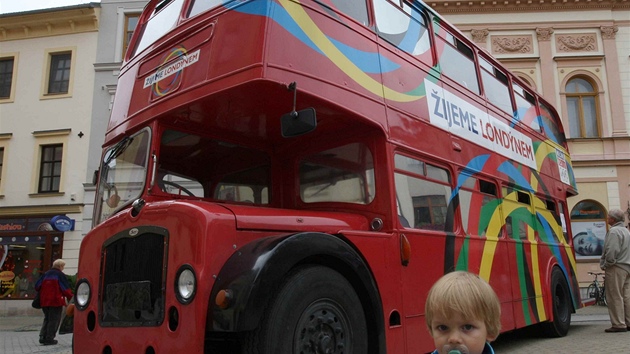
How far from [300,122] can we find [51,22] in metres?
19.2

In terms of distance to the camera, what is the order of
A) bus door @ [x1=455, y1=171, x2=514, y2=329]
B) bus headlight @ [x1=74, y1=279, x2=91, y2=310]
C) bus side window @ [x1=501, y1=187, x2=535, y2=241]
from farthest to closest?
bus side window @ [x1=501, y1=187, x2=535, y2=241] → bus door @ [x1=455, y1=171, x2=514, y2=329] → bus headlight @ [x1=74, y1=279, x2=91, y2=310]

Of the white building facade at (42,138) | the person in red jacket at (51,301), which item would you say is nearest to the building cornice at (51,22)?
the white building facade at (42,138)

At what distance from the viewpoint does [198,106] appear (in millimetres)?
4379

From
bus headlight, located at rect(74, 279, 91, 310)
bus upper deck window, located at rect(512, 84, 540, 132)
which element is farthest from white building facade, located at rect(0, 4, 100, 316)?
bus headlight, located at rect(74, 279, 91, 310)

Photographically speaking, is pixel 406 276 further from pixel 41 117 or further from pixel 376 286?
pixel 41 117

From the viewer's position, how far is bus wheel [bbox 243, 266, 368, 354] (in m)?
3.24

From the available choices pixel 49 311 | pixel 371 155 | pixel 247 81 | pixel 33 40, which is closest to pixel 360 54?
pixel 371 155

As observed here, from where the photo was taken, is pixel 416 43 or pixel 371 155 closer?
pixel 371 155

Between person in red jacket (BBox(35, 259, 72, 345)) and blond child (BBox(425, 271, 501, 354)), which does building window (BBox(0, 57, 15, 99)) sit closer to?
person in red jacket (BBox(35, 259, 72, 345))

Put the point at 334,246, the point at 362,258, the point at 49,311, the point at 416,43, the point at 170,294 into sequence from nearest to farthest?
the point at 170,294
the point at 334,246
the point at 362,258
the point at 416,43
the point at 49,311

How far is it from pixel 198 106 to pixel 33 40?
18797 mm

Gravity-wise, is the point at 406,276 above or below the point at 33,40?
below

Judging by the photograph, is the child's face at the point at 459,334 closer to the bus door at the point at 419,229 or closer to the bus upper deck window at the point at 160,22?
the bus door at the point at 419,229

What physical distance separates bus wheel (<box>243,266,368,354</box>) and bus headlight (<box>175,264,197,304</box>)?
17.1 inches
